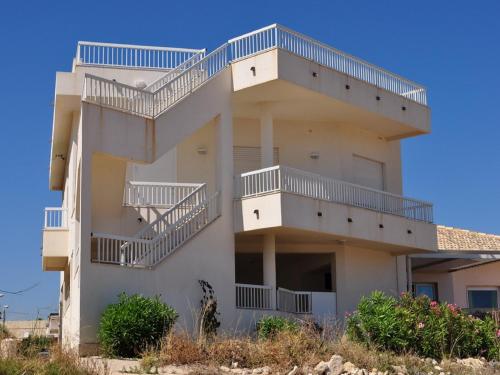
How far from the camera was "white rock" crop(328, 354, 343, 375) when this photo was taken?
54.4 ft

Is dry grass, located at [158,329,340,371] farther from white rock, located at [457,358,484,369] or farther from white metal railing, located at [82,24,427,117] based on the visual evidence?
white metal railing, located at [82,24,427,117]

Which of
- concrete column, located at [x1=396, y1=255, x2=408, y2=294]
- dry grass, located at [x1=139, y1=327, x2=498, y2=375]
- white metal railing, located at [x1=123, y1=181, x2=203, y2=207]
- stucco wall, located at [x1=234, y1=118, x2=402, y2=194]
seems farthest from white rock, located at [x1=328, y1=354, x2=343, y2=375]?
concrete column, located at [x1=396, y1=255, x2=408, y2=294]

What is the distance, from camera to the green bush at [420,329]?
19781 millimetres

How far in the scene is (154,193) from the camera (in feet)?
82.2

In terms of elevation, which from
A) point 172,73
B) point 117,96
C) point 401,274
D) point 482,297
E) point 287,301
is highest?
point 172,73

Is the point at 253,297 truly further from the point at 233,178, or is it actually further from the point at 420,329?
the point at 420,329

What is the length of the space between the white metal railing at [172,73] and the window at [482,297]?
15.7 metres

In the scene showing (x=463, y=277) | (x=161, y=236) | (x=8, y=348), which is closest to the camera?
(x=8, y=348)

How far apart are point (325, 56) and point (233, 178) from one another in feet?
15.8

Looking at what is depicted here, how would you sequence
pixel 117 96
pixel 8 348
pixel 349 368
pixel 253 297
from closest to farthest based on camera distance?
pixel 8 348
pixel 349 368
pixel 117 96
pixel 253 297

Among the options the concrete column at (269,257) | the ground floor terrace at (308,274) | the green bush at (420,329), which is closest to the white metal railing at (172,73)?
the ground floor terrace at (308,274)

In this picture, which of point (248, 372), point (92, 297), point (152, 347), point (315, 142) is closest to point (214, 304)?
point (92, 297)

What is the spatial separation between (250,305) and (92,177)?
5786mm

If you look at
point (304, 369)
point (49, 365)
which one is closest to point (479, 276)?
point (304, 369)
